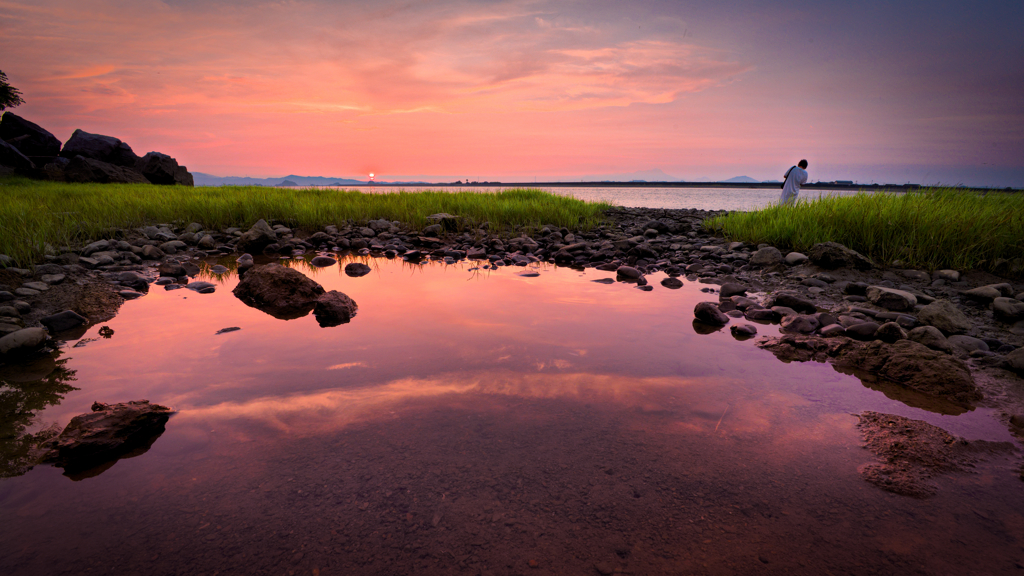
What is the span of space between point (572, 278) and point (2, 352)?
5.87m

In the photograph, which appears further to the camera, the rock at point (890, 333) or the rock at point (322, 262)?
the rock at point (322, 262)

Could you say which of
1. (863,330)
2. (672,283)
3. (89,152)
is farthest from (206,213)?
(89,152)

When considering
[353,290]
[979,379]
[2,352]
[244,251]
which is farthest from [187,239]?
[979,379]

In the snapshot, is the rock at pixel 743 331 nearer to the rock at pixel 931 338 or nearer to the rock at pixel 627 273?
the rock at pixel 931 338

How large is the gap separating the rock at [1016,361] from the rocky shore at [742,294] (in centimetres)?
1

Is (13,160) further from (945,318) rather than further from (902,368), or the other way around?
(945,318)

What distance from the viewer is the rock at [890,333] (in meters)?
3.76

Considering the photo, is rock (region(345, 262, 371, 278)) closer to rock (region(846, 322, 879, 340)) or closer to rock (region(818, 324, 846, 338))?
rock (region(818, 324, 846, 338))

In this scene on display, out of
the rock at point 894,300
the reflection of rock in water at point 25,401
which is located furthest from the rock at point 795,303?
the reflection of rock in water at point 25,401

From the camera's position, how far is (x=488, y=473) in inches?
78.6

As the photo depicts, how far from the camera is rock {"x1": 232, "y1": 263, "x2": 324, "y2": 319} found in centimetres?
470

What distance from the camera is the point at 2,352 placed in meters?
3.18

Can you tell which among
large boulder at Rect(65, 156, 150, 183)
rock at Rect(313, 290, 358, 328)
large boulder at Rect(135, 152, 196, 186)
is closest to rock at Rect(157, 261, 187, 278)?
rock at Rect(313, 290, 358, 328)

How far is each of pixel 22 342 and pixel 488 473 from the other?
390 centimetres
